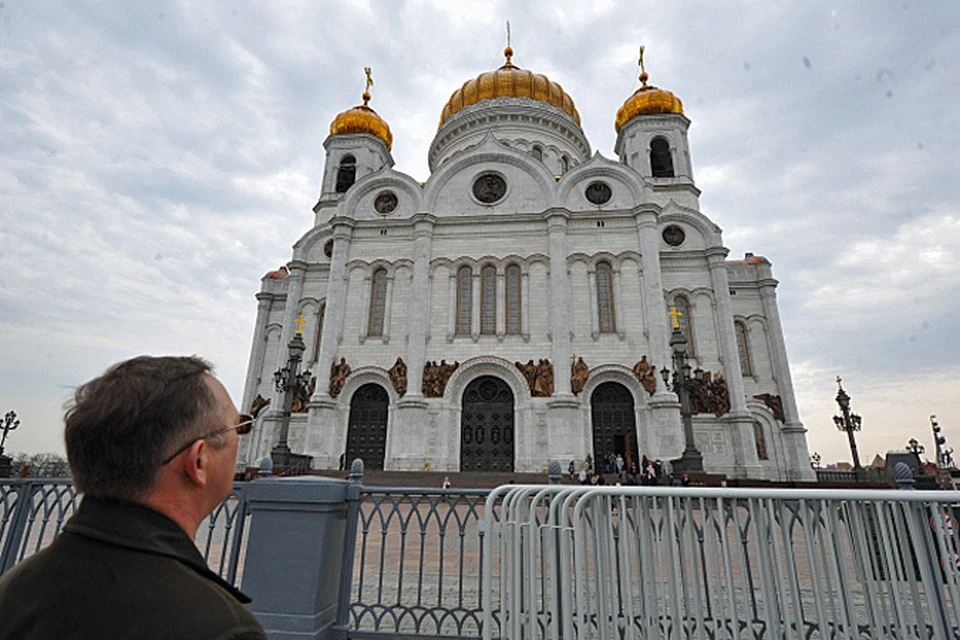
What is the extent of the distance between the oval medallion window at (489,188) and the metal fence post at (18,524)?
19628mm

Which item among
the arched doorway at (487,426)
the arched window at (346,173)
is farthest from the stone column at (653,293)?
the arched window at (346,173)

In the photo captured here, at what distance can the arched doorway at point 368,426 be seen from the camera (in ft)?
62.6

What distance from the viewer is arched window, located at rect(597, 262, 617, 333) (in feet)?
64.9

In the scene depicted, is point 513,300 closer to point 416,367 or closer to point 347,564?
point 416,367

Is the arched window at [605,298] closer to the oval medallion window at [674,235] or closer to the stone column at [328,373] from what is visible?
the oval medallion window at [674,235]

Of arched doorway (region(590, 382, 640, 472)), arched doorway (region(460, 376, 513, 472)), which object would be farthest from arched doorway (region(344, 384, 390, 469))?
arched doorway (region(590, 382, 640, 472))

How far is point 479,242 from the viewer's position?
21.4 m

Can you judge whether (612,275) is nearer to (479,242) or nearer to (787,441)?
(479,242)

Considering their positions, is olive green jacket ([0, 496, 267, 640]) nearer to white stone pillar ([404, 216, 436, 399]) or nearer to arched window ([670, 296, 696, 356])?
white stone pillar ([404, 216, 436, 399])

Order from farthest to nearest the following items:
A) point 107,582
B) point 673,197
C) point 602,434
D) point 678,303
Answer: point 673,197 < point 678,303 < point 602,434 < point 107,582

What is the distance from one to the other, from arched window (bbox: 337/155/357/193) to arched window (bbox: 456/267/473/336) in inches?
421

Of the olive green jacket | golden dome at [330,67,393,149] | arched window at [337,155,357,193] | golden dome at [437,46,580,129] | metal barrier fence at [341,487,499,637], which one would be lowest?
metal barrier fence at [341,487,499,637]

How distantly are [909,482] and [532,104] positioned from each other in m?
28.3

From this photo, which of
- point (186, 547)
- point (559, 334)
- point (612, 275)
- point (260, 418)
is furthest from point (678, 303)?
point (186, 547)
